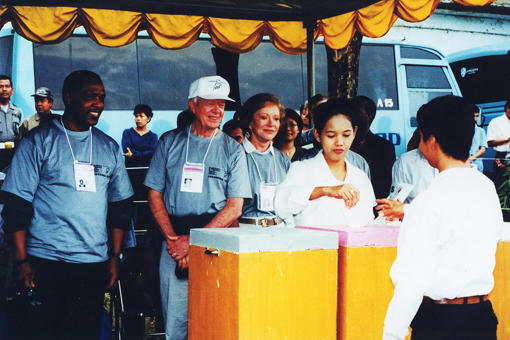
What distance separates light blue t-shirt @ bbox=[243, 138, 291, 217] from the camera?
3646 millimetres

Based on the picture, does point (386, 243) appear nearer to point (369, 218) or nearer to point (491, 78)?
point (369, 218)

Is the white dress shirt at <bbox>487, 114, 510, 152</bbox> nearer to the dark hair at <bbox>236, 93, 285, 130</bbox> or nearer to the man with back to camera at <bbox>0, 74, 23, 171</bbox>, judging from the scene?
the dark hair at <bbox>236, 93, 285, 130</bbox>

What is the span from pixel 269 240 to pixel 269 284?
16 cm

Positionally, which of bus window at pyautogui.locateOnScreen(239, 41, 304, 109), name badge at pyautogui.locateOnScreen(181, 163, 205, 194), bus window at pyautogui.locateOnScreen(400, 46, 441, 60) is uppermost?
bus window at pyautogui.locateOnScreen(400, 46, 441, 60)

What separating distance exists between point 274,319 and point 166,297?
4.80ft

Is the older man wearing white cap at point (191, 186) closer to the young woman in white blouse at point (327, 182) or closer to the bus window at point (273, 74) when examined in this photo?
the young woman in white blouse at point (327, 182)

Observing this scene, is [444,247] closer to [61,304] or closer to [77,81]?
[61,304]

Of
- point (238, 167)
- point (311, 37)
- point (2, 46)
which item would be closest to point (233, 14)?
point (311, 37)

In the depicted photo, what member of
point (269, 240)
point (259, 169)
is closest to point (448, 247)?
point (269, 240)

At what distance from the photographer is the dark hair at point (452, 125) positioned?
2000 millimetres

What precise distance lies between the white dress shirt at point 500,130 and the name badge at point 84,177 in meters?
7.56

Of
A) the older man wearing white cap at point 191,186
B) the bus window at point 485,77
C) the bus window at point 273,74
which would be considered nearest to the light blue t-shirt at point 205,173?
the older man wearing white cap at point 191,186

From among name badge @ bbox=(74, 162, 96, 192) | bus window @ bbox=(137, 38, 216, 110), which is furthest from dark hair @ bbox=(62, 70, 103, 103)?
bus window @ bbox=(137, 38, 216, 110)

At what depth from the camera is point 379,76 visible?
10719mm
